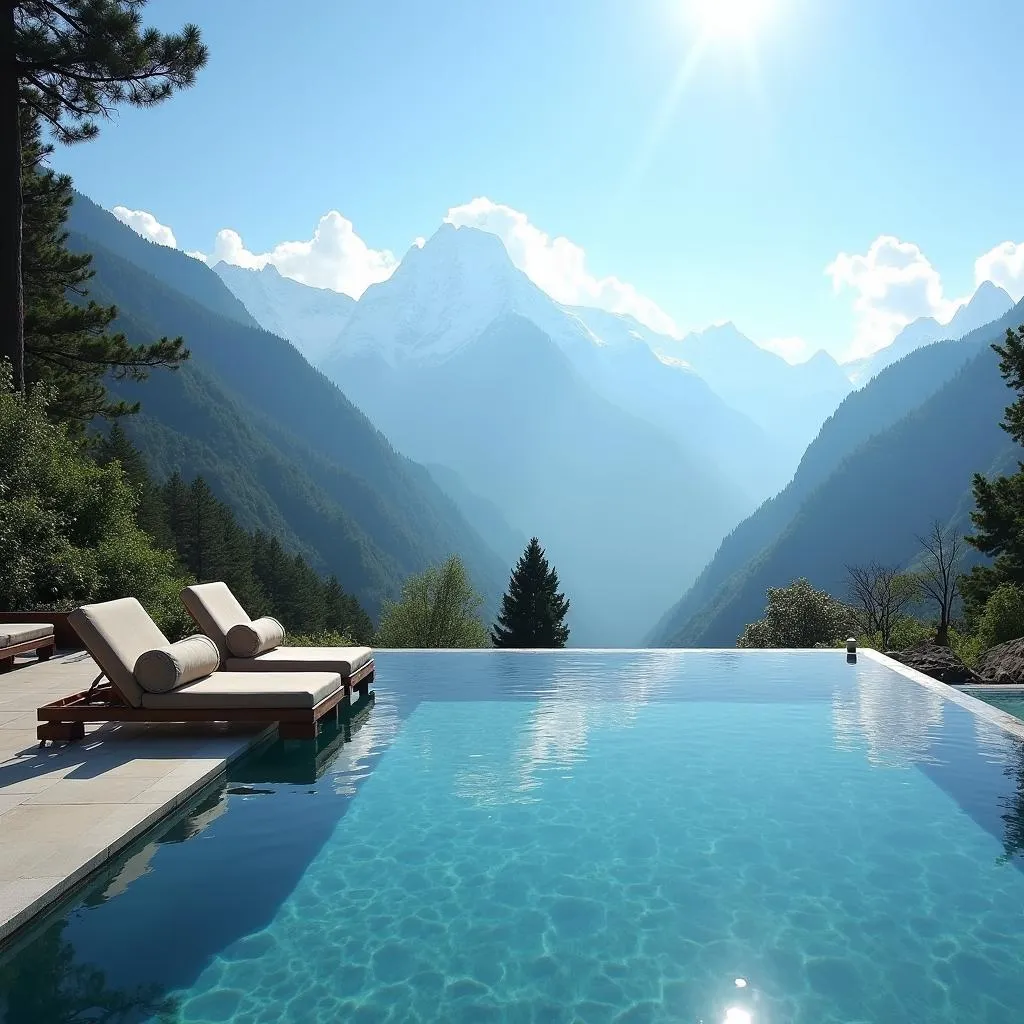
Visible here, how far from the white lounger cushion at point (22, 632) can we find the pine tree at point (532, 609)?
1222 inches

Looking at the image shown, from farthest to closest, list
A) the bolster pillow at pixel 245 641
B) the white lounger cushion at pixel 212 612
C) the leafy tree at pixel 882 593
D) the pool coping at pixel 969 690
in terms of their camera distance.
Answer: the leafy tree at pixel 882 593, the bolster pillow at pixel 245 641, the white lounger cushion at pixel 212 612, the pool coping at pixel 969 690

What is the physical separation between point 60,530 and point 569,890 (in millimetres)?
12419

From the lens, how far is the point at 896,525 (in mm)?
121750

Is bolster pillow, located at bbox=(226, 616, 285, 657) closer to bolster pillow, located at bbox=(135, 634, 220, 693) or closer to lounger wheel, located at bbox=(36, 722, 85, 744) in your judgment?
bolster pillow, located at bbox=(135, 634, 220, 693)

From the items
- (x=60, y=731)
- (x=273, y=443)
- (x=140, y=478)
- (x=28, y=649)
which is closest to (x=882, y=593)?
(x=28, y=649)

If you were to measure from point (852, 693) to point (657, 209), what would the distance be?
24204 millimetres

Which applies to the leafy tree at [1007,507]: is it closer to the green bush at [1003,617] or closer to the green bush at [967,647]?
the green bush at [1003,617]

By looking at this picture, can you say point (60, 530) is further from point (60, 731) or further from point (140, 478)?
point (140, 478)

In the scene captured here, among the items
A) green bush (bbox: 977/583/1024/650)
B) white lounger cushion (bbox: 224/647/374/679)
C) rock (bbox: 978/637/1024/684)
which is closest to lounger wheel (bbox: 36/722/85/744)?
white lounger cushion (bbox: 224/647/374/679)

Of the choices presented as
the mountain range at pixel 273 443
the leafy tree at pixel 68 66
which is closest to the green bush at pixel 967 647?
the leafy tree at pixel 68 66

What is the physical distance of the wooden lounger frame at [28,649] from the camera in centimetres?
852

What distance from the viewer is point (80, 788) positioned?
481 cm

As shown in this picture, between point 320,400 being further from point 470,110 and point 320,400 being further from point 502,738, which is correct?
point 502,738

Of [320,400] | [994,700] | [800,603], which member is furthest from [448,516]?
[994,700]
